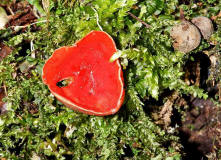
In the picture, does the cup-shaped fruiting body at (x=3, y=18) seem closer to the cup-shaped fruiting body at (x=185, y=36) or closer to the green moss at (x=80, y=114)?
the green moss at (x=80, y=114)

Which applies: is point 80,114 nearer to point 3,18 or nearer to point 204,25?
point 3,18

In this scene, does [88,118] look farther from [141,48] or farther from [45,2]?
[45,2]

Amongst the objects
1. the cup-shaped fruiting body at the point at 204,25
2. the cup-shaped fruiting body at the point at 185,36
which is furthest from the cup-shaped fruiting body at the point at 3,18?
the cup-shaped fruiting body at the point at 204,25

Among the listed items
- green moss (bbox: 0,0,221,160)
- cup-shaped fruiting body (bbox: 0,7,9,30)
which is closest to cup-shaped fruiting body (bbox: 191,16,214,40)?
green moss (bbox: 0,0,221,160)

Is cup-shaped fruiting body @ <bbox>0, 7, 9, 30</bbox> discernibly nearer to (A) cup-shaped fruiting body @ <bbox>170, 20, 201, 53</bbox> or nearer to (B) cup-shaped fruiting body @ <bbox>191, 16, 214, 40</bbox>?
(A) cup-shaped fruiting body @ <bbox>170, 20, 201, 53</bbox>

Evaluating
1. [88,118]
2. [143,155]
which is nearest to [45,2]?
[88,118]

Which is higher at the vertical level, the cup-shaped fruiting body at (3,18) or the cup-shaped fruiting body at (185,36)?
the cup-shaped fruiting body at (3,18)
